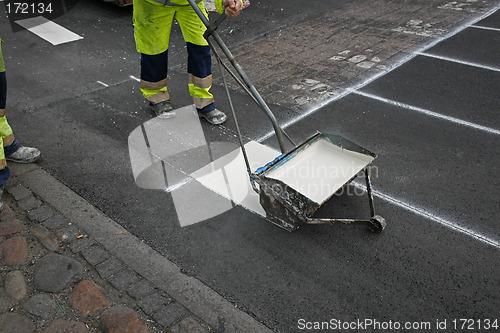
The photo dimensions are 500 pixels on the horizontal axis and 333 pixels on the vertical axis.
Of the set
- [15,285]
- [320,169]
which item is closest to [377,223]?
[320,169]

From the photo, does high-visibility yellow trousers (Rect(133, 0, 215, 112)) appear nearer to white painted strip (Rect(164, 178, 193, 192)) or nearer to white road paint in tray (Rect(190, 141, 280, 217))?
white road paint in tray (Rect(190, 141, 280, 217))

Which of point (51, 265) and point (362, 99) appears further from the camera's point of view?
point (362, 99)

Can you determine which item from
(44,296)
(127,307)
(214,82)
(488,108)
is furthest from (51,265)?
(488,108)

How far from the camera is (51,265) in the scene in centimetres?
305

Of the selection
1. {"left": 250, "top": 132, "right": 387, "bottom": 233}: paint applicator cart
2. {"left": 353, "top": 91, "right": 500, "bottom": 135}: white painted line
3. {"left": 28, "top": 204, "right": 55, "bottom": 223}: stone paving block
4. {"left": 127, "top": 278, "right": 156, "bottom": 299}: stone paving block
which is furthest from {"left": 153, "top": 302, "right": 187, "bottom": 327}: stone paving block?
{"left": 353, "top": 91, "right": 500, "bottom": 135}: white painted line

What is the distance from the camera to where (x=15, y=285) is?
2908 millimetres

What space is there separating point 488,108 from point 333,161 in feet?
8.65

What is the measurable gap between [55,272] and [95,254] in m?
0.29

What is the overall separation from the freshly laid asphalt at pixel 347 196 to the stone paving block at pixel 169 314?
269 millimetres

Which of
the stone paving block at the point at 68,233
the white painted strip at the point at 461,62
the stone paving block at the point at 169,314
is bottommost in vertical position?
the white painted strip at the point at 461,62

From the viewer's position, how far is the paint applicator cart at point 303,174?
3080 millimetres

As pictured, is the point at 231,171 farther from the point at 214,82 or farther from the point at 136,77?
the point at 136,77

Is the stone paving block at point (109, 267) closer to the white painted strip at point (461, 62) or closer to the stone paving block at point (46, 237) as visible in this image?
the stone paving block at point (46, 237)

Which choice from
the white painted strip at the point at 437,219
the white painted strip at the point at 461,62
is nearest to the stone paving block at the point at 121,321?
the white painted strip at the point at 437,219
